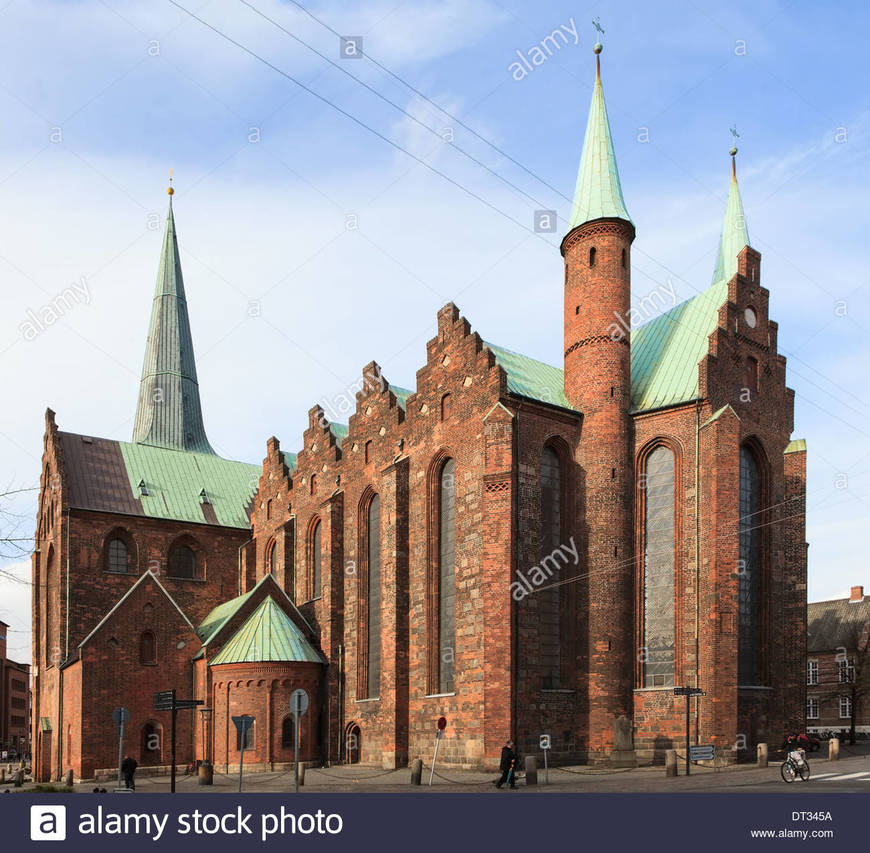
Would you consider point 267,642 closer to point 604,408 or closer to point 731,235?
point 604,408

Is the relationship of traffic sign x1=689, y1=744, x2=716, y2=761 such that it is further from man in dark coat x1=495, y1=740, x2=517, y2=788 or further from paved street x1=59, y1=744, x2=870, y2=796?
man in dark coat x1=495, y1=740, x2=517, y2=788

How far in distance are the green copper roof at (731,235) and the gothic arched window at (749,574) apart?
672 inches

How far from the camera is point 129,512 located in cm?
5069

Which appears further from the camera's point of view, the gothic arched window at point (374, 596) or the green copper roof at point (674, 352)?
the gothic arched window at point (374, 596)

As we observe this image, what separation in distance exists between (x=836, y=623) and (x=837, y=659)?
3.87 m

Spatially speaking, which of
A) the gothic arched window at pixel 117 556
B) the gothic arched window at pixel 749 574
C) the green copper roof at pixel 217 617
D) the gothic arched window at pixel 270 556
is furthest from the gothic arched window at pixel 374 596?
the gothic arched window at pixel 117 556

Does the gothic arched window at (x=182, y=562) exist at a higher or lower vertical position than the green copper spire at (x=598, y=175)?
lower

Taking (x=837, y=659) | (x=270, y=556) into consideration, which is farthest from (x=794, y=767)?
(x=837, y=659)

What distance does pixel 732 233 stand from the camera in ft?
171

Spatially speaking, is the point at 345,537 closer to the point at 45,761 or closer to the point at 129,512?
the point at 129,512

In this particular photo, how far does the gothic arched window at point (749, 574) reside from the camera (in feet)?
112

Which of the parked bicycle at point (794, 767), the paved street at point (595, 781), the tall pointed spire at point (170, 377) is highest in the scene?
the tall pointed spire at point (170, 377)

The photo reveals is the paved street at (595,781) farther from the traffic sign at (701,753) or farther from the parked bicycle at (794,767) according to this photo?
the traffic sign at (701,753)

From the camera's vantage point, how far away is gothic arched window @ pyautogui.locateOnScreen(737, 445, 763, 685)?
34.0 metres
